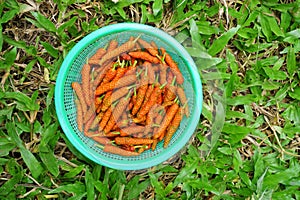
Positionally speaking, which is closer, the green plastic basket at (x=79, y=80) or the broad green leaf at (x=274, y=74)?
the green plastic basket at (x=79, y=80)

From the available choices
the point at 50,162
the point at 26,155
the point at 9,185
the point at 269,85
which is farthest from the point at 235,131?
the point at 9,185

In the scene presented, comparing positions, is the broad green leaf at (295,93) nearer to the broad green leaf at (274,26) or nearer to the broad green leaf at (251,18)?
the broad green leaf at (274,26)

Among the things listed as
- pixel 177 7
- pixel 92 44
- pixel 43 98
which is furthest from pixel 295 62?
pixel 43 98

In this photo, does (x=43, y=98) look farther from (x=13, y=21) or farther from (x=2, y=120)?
(x=13, y=21)

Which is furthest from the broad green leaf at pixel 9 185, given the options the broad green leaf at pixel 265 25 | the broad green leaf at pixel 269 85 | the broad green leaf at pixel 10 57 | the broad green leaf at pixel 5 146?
the broad green leaf at pixel 265 25

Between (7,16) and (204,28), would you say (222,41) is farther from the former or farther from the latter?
(7,16)

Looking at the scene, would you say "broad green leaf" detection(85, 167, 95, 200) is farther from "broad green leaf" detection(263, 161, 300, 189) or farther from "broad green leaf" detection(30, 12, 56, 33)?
"broad green leaf" detection(263, 161, 300, 189)
